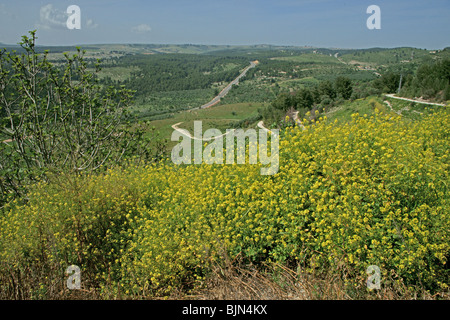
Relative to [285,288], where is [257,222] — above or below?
above

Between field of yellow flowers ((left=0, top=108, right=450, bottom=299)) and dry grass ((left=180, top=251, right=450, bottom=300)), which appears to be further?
field of yellow flowers ((left=0, top=108, right=450, bottom=299))

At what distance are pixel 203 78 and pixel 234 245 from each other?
169722mm

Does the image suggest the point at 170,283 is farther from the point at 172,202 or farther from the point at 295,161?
the point at 295,161

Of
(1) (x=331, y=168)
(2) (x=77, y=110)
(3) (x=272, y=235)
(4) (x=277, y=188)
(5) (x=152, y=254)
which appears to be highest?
(2) (x=77, y=110)

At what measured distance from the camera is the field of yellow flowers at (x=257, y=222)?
3756mm

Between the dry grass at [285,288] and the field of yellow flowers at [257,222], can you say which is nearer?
the dry grass at [285,288]

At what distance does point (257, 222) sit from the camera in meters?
4.34

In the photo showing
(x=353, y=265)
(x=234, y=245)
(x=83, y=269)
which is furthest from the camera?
(x=83, y=269)

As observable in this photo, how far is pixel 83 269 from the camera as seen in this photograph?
175 inches

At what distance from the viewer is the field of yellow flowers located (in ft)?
12.3

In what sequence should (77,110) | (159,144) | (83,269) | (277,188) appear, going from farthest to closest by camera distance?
(159,144) → (77,110) → (277,188) → (83,269)

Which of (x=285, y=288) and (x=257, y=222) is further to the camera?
(x=257, y=222)

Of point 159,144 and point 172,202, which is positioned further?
point 159,144
